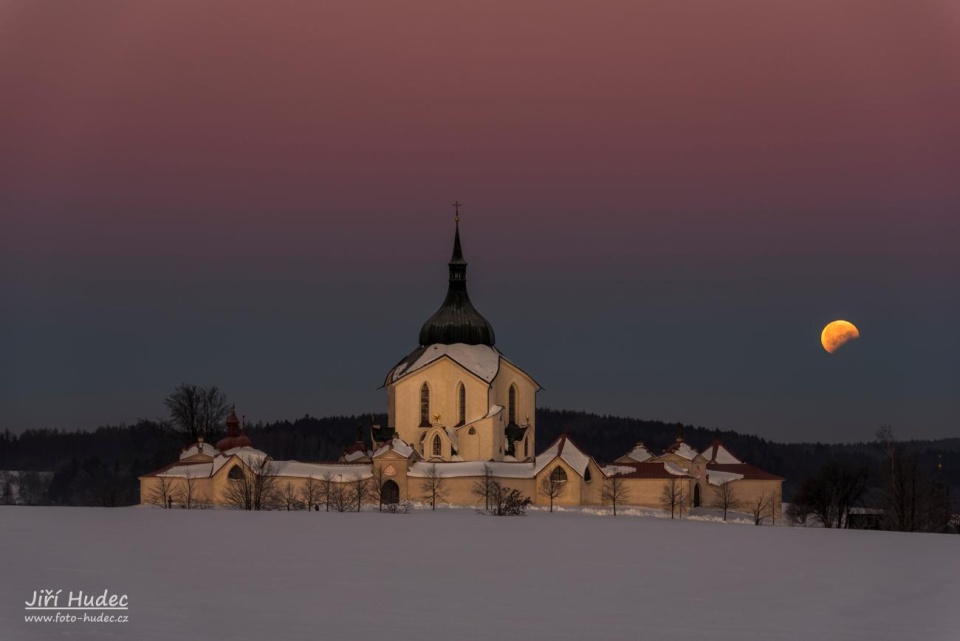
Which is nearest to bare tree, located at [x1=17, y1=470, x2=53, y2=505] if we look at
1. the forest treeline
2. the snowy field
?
the forest treeline

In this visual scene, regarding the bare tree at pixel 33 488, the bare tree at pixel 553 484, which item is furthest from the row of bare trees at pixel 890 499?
the bare tree at pixel 33 488

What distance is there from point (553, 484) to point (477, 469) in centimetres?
415

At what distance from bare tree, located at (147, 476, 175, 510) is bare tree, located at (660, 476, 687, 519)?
25.6 meters

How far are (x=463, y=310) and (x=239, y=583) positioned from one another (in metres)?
55.3

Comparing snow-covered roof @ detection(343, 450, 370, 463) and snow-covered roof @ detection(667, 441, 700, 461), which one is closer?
snow-covered roof @ detection(343, 450, 370, 463)

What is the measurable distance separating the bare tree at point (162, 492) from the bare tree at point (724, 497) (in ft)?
98.0

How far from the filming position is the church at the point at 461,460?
77688mm

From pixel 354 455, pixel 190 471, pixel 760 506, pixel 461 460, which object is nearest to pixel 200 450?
pixel 190 471

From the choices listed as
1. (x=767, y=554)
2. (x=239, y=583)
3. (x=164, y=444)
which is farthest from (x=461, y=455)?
(x=239, y=583)

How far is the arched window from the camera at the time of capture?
8644 cm

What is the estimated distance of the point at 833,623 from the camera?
3170 cm

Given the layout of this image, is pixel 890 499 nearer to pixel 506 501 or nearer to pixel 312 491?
pixel 506 501

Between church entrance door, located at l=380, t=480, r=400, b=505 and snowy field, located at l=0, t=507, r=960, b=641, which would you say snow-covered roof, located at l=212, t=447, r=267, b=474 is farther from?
snowy field, located at l=0, t=507, r=960, b=641

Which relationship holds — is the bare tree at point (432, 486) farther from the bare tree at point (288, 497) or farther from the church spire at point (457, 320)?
the church spire at point (457, 320)
